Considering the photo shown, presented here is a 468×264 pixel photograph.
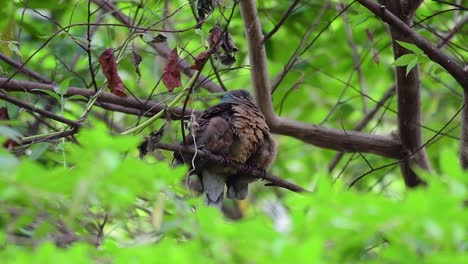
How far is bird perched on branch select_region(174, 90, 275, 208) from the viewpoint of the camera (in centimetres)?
462

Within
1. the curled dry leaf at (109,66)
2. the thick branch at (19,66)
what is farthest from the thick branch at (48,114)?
the thick branch at (19,66)

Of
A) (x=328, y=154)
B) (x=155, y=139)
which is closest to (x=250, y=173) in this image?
(x=155, y=139)

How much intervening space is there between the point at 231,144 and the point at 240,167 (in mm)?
152

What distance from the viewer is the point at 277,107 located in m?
5.81

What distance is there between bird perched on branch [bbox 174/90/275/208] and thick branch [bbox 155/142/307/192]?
44mm

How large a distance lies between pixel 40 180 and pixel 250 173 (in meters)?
2.92

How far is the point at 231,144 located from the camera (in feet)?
15.4

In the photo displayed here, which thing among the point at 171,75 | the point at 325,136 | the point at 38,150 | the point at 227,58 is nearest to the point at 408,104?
the point at 325,136

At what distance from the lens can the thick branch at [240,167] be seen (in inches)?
146

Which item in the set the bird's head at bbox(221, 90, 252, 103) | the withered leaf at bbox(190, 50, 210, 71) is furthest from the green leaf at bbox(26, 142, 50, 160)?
the bird's head at bbox(221, 90, 252, 103)

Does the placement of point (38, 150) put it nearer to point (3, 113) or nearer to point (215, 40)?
point (3, 113)

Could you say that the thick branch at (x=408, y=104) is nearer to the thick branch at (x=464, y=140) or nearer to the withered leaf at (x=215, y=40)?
the thick branch at (x=464, y=140)

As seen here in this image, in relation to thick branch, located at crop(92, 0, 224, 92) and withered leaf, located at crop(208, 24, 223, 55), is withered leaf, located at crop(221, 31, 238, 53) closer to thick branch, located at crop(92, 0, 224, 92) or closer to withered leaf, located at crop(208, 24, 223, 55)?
withered leaf, located at crop(208, 24, 223, 55)

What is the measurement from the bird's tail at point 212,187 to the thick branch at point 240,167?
13cm
